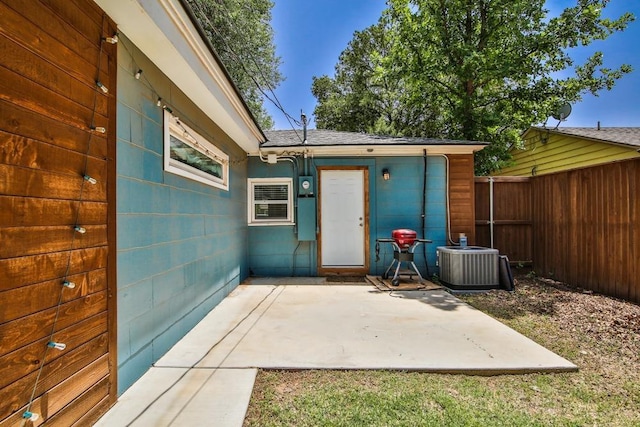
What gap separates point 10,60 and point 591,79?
11542 mm

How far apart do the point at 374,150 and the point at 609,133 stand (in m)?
6.85

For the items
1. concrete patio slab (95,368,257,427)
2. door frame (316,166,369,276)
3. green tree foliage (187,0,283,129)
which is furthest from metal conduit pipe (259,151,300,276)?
concrete patio slab (95,368,257,427)

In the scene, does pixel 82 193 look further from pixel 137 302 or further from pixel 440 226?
pixel 440 226

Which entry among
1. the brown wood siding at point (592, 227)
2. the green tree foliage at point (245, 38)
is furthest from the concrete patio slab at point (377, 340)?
the green tree foliage at point (245, 38)

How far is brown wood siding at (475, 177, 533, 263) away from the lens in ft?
19.3

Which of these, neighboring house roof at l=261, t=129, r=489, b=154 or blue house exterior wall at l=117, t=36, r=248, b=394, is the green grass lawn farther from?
neighboring house roof at l=261, t=129, r=489, b=154

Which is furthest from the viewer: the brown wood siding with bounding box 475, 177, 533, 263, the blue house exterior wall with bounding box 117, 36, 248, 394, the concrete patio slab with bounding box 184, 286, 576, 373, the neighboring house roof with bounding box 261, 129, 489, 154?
the brown wood siding with bounding box 475, 177, 533, 263

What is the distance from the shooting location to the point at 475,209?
5.98 metres

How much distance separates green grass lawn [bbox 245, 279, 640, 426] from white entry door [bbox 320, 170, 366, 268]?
132 inches

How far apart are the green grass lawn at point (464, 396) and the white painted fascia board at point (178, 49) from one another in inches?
100

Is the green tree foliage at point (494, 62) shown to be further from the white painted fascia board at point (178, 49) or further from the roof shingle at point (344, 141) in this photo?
the white painted fascia board at point (178, 49)

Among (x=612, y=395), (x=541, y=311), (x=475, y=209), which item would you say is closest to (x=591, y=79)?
(x=475, y=209)

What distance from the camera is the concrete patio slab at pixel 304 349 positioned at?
1.90 meters

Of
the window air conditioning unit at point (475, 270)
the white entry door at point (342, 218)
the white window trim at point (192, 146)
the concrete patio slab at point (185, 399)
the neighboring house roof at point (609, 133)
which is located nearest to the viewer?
the concrete patio slab at point (185, 399)
